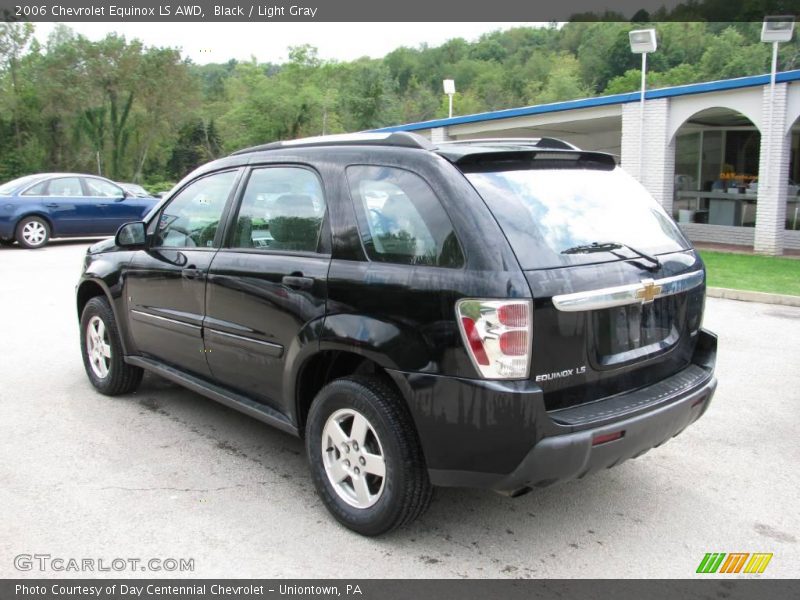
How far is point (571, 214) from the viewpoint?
3.27 metres

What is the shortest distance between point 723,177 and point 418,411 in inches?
738

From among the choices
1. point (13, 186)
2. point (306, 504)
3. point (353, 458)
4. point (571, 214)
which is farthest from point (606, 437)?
point (13, 186)

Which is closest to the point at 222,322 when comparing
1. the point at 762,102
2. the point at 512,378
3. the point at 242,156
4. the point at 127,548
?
the point at 242,156

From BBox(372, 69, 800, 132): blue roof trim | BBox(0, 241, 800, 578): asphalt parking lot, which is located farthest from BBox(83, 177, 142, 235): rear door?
BBox(0, 241, 800, 578): asphalt parking lot

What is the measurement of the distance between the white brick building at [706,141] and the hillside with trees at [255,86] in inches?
1220

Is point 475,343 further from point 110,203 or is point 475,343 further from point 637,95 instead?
point 110,203

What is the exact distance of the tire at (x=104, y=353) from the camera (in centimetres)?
524

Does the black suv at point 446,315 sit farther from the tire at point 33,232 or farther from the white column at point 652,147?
the tire at point 33,232

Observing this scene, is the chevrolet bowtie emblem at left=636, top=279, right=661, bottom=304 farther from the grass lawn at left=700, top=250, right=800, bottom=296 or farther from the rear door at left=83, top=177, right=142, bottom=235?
the rear door at left=83, top=177, right=142, bottom=235

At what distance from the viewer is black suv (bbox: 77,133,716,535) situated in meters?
2.85

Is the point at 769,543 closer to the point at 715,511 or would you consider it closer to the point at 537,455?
the point at 715,511

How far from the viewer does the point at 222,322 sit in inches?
159

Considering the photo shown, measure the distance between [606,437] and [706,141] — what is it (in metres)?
19.5

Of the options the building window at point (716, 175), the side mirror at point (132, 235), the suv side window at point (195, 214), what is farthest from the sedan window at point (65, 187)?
the building window at point (716, 175)
